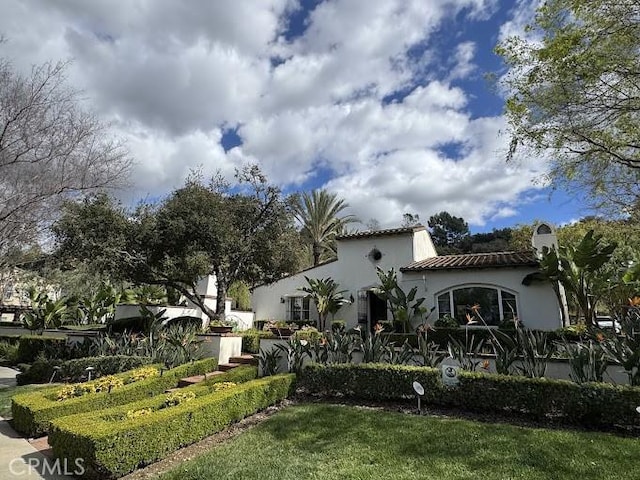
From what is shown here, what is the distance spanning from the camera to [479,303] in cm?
1532

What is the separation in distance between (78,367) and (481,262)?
14968 mm

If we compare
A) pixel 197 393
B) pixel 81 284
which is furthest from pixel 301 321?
pixel 81 284

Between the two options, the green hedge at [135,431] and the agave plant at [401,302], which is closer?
the green hedge at [135,431]

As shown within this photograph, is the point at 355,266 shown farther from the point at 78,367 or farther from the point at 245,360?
the point at 78,367

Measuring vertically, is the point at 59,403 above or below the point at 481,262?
below

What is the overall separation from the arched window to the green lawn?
9157 mm

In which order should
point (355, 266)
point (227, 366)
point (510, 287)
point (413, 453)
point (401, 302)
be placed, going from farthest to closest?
point (355, 266) → point (401, 302) → point (510, 287) → point (227, 366) → point (413, 453)

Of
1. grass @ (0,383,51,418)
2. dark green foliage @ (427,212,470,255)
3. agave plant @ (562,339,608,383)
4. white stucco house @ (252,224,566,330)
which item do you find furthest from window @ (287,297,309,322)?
dark green foliage @ (427,212,470,255)

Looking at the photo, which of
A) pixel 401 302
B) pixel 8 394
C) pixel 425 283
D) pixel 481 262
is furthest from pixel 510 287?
pixel 8 394

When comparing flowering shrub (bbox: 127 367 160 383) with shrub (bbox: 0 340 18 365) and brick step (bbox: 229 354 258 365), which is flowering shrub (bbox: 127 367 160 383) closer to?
brick step (bbox: 229 354 258 365)

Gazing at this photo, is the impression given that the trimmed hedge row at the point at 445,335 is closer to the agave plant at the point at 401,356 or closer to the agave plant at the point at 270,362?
the agave plant at the point at 401,356

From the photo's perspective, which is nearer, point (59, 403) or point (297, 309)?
point (59, 403)

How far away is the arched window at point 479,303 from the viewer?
48.5 ft

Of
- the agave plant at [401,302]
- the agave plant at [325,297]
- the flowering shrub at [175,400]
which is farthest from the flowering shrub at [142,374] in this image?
the agave plant at [325,297]
